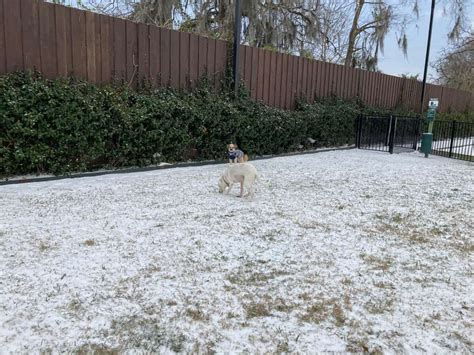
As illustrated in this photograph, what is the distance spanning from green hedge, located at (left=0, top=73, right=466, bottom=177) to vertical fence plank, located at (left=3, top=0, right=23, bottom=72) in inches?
7.3

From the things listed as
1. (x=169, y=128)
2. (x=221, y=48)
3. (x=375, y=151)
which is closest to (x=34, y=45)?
(x=169, y=128)

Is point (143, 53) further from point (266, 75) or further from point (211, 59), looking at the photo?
point (266, 75)

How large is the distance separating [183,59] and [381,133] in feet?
21.8

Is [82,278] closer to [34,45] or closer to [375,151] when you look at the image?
[34,45]

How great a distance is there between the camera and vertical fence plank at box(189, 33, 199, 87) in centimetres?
691

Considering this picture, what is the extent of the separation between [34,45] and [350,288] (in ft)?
16.3

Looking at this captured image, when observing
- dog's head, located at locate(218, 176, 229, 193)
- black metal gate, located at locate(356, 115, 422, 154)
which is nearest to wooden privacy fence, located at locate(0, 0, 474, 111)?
black metal gate, located at locate(356, 115, 422, 154)

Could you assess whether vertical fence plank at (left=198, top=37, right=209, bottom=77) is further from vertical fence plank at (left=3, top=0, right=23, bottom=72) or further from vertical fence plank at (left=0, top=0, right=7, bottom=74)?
vertical fence plank at (left=0, top=0, right=7, bottom=74)

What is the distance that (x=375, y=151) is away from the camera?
10297 mm

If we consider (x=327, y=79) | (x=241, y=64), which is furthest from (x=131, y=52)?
(x=327, y=79)

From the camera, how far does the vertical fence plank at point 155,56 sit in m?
6.34

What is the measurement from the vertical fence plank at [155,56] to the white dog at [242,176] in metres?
2.73

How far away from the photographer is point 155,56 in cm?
639

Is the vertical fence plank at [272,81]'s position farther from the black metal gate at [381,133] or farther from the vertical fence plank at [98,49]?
the vertical fence plank at [98,49]
